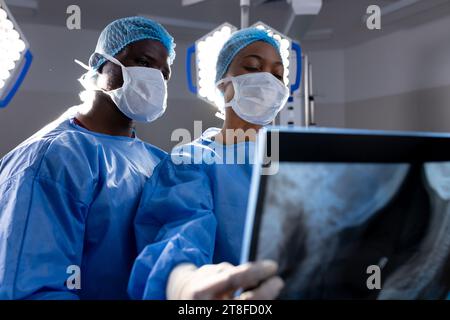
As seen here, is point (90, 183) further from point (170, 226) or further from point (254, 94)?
point (254, 94)

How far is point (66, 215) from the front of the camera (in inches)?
36.4

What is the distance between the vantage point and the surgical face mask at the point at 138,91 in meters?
1.19

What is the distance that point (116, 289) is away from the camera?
1031 mm

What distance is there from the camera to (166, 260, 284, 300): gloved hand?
1.68ft

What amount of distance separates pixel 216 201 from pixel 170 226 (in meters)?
0.16

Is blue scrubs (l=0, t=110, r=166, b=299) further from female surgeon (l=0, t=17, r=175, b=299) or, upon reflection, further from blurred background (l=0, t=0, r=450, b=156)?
blurred background (l=0, t=0, r=450, b=156)

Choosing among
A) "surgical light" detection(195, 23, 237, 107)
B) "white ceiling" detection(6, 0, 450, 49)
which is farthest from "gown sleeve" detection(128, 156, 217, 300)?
"white ceiling" detection(6, 0, 450, 49)

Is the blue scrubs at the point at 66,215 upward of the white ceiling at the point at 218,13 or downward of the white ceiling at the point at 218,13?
downward

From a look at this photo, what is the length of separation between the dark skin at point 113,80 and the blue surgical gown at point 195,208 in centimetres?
25

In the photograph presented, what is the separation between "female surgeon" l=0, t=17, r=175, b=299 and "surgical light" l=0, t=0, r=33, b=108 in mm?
198

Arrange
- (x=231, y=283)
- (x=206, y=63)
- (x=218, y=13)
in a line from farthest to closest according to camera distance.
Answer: (x=218, y=13) → (x=206, y=63) → (x=231, y=283)

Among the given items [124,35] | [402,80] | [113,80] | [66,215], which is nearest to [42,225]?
[66,215]

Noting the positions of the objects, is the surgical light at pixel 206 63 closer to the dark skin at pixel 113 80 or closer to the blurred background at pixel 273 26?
the dark skin at pixel 113 80

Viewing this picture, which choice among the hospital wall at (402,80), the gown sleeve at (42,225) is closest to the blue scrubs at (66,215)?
the gown sleeve at (42,225)
